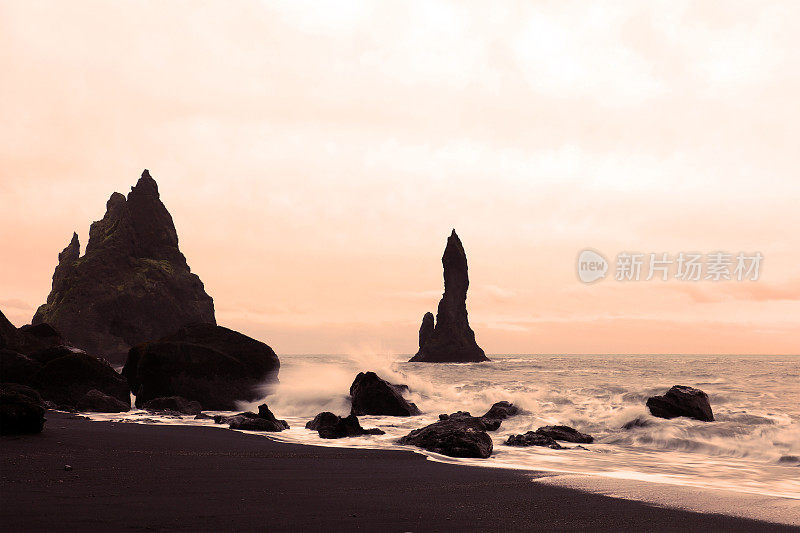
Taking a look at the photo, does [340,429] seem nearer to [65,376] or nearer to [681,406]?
[681,406]

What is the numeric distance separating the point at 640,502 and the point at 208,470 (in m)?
5.68

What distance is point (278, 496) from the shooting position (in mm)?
6730

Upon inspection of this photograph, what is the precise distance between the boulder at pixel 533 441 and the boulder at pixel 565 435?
353 mm

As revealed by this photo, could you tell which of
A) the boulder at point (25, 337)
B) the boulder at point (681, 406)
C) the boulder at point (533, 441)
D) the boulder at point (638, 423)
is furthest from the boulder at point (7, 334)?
the boulder at point (681, 406)

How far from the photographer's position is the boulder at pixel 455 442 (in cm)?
1140

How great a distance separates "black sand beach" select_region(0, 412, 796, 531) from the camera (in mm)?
5508

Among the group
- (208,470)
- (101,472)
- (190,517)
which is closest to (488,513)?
(190,517)

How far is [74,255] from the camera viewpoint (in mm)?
138125

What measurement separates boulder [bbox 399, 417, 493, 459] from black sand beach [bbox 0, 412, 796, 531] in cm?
119

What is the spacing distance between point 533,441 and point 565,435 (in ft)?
3.97

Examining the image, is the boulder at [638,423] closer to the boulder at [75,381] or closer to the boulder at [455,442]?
the boulder at [455,442]

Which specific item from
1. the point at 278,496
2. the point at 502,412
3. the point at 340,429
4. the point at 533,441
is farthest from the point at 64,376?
the point at 278,496

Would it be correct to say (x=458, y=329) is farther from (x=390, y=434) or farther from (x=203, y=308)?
(x=390, y=434)

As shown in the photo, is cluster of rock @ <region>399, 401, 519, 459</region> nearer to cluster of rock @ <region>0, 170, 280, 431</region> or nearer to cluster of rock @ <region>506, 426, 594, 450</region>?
cluster of rock @ <region>506, 426, 594, 450</region>
